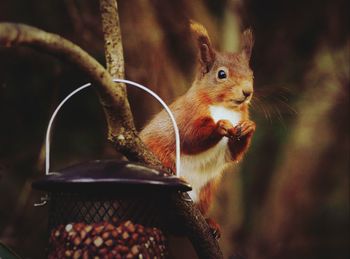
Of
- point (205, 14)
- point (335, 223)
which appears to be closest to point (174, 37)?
point (205, 14)

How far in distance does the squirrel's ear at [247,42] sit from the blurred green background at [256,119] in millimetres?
2198

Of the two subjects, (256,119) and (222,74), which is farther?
(256,119)

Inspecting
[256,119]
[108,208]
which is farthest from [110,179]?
[256,119]

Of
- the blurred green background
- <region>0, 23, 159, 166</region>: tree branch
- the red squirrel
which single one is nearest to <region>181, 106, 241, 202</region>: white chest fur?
the red squirrel

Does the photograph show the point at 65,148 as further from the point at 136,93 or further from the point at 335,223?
the point at 335,223

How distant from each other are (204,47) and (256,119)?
2497 millimetres

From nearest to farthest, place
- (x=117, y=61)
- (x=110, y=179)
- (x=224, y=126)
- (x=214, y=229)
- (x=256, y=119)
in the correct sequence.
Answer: (x=110, y=179)
(x=224, y=126)
(x=117, y=61)
(x=214, y=229)
(x=256, y=119)

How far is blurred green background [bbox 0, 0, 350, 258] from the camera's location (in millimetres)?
4477

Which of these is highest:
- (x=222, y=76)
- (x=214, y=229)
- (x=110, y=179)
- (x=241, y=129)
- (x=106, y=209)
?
(x=222, y=76)

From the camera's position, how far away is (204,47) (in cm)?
193

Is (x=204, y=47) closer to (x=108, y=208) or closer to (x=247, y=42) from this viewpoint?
(x=247, y=42)

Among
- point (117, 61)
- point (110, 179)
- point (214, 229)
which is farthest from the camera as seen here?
point (214, 229)

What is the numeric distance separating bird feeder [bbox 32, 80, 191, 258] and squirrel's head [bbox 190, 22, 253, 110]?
26 cm

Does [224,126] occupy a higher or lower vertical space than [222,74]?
lower
